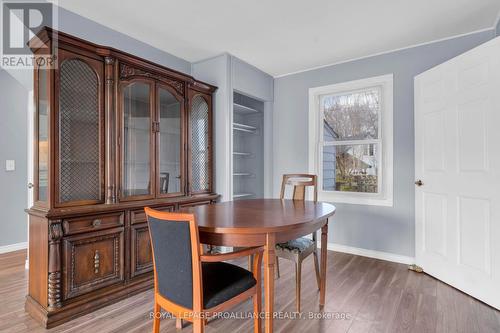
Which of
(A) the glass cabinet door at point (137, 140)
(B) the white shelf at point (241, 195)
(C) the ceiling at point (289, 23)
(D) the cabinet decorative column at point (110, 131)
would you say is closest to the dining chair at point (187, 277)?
(D) the cabinet decorative column at point (110, 131)

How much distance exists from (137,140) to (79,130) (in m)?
0.49

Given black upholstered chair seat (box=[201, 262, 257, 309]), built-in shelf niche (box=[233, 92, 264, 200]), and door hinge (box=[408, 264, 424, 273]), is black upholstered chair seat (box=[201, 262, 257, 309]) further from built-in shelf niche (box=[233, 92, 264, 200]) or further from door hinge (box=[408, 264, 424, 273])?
built-in shelf niche (box=[233, 92, 264, 200])

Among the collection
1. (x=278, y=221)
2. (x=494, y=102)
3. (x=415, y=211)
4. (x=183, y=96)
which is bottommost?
(x=415, y=211)

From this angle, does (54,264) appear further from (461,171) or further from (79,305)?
(461,171)

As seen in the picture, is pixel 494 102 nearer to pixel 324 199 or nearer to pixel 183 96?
pixel 324 199

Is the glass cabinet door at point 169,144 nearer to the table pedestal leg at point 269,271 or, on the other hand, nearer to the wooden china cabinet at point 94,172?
the wooden china cabinet at point 94,172

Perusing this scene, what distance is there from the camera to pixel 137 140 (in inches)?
98.3

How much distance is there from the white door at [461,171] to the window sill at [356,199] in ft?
1.21

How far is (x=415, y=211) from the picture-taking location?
9.89 ft

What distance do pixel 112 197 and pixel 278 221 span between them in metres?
1.49

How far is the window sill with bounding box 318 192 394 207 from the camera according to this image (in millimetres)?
3281

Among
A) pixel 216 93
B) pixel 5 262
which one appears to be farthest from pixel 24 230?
pixel 216 93

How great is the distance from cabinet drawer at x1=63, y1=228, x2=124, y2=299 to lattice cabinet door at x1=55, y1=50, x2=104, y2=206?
0.98 feet

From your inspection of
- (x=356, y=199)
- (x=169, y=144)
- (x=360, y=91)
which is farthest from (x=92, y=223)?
(x=360, y=91)
